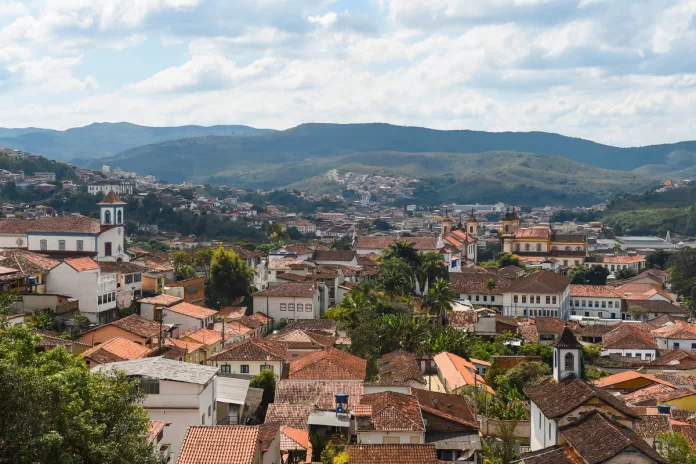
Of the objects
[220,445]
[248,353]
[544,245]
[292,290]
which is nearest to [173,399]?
[220,445]

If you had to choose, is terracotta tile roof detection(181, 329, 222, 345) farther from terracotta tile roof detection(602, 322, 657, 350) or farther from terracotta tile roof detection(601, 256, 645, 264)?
terracotta tile roof detection(601, 256, 645, 264)

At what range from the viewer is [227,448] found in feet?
70.4

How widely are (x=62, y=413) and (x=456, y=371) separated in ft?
83.6

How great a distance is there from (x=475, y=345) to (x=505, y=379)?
11.3 metres

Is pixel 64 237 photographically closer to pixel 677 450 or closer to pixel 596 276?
pixel 677 450

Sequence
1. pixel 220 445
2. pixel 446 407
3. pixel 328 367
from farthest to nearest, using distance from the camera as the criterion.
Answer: pixel 328 367, pixel 446 407, pixel 220 445

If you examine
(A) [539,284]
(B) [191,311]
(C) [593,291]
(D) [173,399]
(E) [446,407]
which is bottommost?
(C) [593,291]

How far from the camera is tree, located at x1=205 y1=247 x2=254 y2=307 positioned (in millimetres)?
56250

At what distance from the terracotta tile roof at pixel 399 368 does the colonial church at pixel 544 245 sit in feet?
197

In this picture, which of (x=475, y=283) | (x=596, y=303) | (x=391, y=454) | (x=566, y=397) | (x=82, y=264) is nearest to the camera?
(x=391, y=454)

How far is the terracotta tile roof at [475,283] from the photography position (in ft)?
237

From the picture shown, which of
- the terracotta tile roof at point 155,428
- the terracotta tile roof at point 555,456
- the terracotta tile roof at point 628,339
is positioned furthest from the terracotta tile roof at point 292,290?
the terracotta tile roof at point 555,456

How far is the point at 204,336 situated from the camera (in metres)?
42.3

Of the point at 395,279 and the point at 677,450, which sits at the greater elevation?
the point at 677,450
